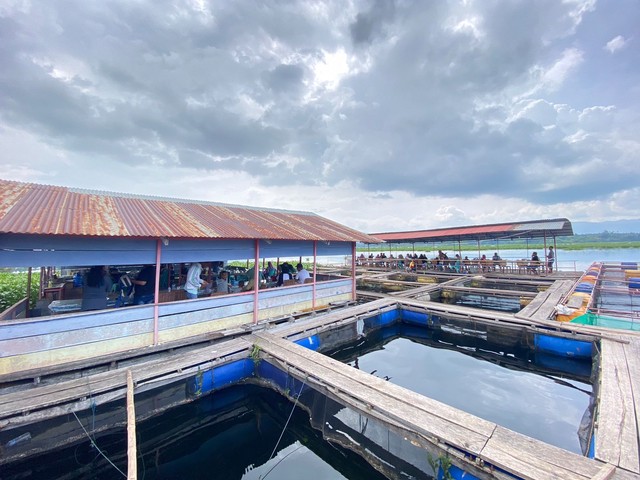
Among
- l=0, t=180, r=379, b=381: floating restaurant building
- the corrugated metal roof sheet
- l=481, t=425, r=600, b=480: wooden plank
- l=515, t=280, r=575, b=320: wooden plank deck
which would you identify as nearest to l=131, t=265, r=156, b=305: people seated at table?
l=0, t=180, r=379, b=381: floating restaurant building

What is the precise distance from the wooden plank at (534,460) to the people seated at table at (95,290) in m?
7.44

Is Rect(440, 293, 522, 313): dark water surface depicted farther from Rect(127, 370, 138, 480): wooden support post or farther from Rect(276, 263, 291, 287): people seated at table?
Rect(127, 370, 138, 480): wooden support post

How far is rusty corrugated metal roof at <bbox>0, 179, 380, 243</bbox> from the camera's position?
5098mm

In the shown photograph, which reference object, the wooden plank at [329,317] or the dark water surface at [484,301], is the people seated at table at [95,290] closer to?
the wooden plank at [329,317]

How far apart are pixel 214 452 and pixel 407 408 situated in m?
3.36

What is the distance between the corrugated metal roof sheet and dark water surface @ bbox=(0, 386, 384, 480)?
18121 millimetres

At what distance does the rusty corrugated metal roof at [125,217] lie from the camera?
16.7 feet

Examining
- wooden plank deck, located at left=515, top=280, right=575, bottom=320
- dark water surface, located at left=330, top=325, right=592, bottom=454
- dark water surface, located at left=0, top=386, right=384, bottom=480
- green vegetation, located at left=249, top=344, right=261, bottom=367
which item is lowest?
dark water surface, located at left=0, top=386, right=384, bottom=480

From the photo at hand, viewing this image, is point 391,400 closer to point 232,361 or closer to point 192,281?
point 232,361

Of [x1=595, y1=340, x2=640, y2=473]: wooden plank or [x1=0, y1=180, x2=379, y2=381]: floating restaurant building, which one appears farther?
[x1=0, y1=180, x2=379, y2=381]: floating restaurant building

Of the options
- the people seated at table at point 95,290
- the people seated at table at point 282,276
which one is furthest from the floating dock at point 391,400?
the people seated at table at point 282,276

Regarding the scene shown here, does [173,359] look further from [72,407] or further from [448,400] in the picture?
[448,400]

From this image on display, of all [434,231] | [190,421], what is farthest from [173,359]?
[434,231]

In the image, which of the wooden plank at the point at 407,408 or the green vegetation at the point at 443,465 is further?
the wooden plank at the point at 407,408
